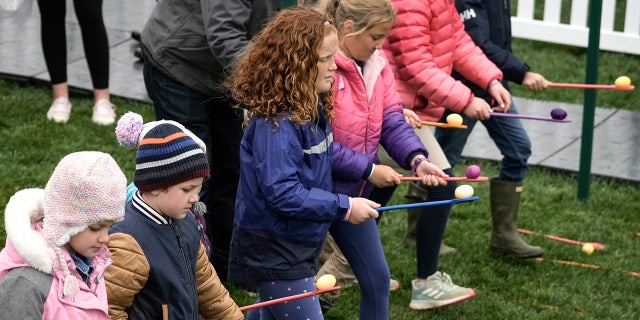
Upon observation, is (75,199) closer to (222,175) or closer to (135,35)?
(222,175)

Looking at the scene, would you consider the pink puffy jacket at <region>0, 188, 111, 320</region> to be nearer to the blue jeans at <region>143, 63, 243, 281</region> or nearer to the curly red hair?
the curly red hair

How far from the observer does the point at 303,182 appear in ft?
12.7

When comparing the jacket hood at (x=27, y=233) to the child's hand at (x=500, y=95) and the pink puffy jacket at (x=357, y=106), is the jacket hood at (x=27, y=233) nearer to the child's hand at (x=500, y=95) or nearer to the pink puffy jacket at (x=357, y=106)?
the pink puffy jacket at (x=357, y=106)

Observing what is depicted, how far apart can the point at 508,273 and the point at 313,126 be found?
2.15 m

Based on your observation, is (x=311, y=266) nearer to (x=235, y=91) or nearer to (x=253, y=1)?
(x=235, y=91)

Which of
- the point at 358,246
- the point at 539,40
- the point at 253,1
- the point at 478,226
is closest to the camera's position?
the point at 358,246

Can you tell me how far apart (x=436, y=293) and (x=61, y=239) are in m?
2.65

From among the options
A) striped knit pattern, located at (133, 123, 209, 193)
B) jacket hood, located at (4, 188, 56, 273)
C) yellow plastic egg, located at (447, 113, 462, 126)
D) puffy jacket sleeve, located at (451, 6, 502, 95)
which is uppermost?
jacket hood, located at (4, 188, 56, 273)

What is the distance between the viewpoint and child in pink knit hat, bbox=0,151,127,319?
2.80 m

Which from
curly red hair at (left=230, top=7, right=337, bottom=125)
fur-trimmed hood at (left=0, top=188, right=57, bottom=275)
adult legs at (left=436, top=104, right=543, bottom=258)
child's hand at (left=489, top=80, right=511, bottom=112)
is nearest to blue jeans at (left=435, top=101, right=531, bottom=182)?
adult legs at (left=436, top=104, right=543, bottom=258)

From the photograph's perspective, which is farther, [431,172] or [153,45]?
[153,45]

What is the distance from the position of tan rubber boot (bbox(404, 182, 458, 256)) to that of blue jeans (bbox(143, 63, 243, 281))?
3.15 ft

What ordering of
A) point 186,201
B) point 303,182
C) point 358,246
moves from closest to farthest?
point 186,201 → point 303,182 → point 358,246

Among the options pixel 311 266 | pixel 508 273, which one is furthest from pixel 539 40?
pixel 311 266
